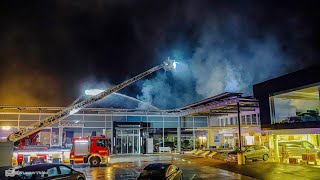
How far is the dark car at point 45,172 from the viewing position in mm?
10562

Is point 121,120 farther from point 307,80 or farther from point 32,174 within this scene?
point 32,174

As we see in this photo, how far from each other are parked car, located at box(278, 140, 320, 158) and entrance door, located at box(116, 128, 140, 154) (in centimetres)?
1792

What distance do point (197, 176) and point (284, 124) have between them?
32.8 feet

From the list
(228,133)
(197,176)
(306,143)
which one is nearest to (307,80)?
(306,143)

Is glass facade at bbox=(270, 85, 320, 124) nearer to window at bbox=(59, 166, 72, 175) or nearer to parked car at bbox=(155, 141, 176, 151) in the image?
parked car at bbox=(155, 141, 176, 151)

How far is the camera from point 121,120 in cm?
3562

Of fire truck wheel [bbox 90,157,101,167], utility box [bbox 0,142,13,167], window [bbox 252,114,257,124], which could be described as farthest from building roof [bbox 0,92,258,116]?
utility box [bbox 0,142,13,167]

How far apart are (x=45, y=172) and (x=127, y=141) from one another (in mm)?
24960

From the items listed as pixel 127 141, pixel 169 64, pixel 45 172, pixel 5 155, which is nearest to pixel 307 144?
pixel 169 64

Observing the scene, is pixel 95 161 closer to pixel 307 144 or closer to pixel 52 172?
pixel 52 172

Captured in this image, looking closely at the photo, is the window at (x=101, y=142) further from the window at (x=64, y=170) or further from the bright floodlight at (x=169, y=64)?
the window at (x=64, y=170)

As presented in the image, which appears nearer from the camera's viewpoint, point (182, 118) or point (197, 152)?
point (197, 152)

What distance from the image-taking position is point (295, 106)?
93.5 ft

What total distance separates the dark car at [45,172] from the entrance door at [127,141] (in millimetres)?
23110
